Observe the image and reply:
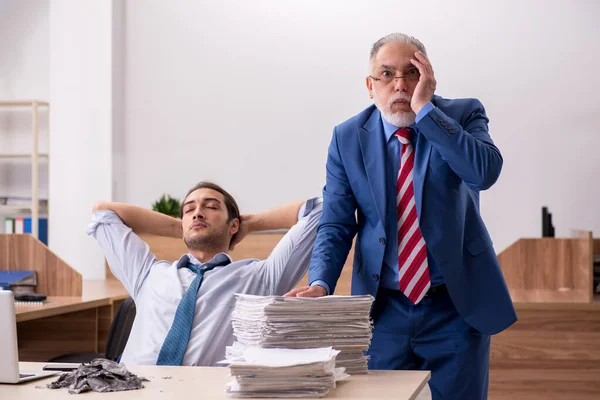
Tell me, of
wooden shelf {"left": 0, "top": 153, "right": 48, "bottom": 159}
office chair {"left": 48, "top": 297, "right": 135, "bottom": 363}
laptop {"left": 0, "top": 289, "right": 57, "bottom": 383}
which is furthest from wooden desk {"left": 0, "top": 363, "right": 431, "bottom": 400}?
wooden shelf {"left": 0, "top": 153, "right": 48, "bottom": 159}

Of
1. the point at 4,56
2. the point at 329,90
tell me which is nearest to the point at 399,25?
the point at 329,90

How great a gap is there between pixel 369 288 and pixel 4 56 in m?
5.62

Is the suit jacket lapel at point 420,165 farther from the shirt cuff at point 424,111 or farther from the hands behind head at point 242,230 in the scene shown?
the hands behind head at point 242,230

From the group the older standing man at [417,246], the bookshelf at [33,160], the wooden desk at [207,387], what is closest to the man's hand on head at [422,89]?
the older standing man at [417,246]

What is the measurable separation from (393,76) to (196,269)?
915 millimetres

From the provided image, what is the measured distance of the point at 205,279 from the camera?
7.69 ft

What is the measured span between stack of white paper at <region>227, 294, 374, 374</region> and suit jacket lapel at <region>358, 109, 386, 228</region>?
36 cm

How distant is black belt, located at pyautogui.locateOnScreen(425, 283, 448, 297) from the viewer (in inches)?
74.6

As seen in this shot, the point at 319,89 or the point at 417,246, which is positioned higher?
the point at 319,89

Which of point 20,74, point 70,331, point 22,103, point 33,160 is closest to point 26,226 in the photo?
point 33,160

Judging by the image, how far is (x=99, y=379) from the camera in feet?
5.08

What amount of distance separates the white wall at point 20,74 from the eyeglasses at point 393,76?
5.21 metres

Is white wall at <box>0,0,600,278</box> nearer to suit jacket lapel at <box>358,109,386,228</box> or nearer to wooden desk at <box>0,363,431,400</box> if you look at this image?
suit jacket lapel at <box>358,109,386,228</box>

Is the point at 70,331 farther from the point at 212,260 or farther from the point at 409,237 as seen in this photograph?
the point at 409,237
